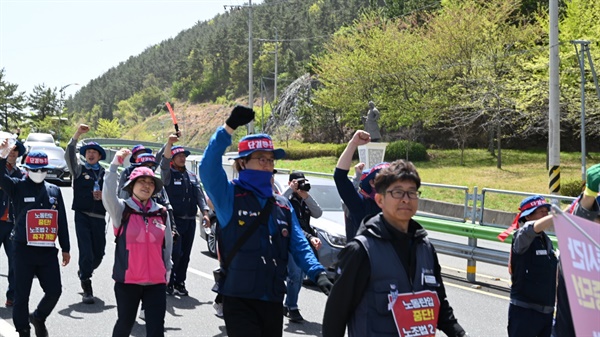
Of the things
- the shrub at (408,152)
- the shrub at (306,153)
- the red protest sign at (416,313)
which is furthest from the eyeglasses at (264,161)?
the shrub at (306,153)

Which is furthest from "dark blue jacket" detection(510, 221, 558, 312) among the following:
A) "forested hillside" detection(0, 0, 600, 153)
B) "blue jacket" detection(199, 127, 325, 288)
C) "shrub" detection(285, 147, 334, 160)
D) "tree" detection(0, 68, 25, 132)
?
"tree" detection(0, 68, 25, 132)

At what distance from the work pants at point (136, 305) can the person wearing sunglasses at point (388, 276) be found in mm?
2563

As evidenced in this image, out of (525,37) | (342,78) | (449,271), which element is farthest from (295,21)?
(449,271)

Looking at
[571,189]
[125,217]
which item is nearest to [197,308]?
[125,217]

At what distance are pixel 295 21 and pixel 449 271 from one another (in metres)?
120

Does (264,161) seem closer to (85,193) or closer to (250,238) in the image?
(250,238)

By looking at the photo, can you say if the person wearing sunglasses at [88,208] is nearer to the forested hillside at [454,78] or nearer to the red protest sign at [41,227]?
the red protest sign at [41,227]

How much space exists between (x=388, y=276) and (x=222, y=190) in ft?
4.66

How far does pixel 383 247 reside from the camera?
3.45m

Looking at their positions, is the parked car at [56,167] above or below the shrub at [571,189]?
above

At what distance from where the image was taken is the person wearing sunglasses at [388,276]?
135 inches

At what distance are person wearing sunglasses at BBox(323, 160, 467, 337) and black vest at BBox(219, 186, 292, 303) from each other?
996mm

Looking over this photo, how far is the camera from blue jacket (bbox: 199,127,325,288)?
4402 millimetres

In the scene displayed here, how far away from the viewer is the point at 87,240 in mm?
9062
